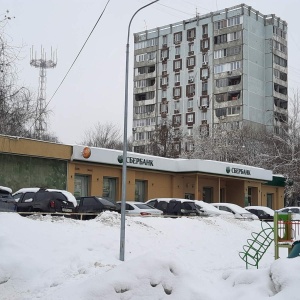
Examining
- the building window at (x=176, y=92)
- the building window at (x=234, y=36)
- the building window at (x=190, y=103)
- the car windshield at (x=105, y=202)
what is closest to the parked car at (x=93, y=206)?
the car windshield at (x=105, y=202)

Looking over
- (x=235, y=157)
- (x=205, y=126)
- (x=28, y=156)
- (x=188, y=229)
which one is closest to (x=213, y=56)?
(x=205, y=126)

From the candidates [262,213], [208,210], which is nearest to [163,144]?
[262,213]

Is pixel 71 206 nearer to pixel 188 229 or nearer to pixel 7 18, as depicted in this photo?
pixel 188 229

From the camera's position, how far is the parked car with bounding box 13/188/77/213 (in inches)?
950

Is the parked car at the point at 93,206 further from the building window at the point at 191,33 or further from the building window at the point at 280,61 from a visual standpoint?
the building window at the point at 191,33

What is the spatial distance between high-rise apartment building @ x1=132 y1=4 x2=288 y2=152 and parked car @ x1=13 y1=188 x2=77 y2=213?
5413cm

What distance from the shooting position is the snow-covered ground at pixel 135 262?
29.6ft

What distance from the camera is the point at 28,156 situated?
3183 cm

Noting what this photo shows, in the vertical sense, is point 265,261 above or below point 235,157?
below

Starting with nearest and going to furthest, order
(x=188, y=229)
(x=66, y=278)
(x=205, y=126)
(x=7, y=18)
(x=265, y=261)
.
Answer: (x=66, y=278) → (x=7, y=18) → (x=265, y=261) → (x=188, y=229) → (x=205, y=126)

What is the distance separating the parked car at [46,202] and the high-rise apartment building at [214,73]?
178ft

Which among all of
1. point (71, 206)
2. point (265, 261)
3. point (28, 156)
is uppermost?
point (28, 156)

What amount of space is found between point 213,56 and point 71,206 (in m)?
65.0

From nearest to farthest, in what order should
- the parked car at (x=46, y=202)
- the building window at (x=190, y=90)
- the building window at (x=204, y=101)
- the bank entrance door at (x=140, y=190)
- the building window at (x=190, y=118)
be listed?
the parked car at (x=46, y=202) < the bank entrance door at (x=140, y=190) < the building window at (x=204, y=101) < the building window at (x=190, y=118) < the building window at (x=190, y=90)
